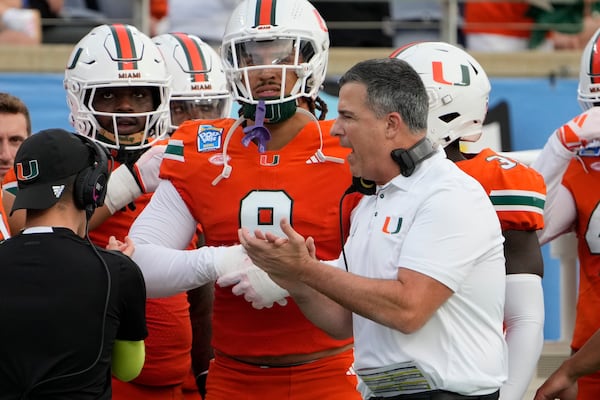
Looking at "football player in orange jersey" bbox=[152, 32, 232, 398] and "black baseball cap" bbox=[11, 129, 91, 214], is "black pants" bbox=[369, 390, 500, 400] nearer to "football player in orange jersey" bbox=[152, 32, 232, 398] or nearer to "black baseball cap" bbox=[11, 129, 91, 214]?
"black baseball cap" bbox=[11, 129, 91, 214]

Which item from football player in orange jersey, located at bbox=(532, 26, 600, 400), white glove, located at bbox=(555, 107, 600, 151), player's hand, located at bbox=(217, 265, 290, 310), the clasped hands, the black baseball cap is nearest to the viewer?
the clasped hands

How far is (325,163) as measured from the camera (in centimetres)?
392

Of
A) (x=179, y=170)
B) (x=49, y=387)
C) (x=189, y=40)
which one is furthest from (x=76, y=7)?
(x=49, y=387)

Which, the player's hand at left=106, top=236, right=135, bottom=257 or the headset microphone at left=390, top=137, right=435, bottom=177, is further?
the player's hand at left=106, top=236, right=135, bottom=257

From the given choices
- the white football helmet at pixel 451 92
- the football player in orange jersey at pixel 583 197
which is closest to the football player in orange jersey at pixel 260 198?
the white football helmet at pixel 451 92

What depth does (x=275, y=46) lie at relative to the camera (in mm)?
4008

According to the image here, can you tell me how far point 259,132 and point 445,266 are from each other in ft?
3.35

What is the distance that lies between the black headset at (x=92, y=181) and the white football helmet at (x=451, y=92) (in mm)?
1116

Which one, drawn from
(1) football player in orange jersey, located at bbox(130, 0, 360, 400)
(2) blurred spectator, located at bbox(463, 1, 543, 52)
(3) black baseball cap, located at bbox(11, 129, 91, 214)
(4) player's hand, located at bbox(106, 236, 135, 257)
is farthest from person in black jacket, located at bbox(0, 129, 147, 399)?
(2) blurred spectator, located at bbox(463, 1, 543, 52)

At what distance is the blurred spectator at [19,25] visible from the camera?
8180 mm

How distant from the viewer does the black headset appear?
350 centimetres

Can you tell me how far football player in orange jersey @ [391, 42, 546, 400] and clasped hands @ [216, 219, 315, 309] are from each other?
742 millimetres

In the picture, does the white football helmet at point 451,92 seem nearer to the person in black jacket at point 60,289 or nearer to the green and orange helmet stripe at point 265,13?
the green and orange helmet stripe at point 265,13

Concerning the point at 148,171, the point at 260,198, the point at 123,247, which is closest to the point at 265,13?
the point at 260,198
